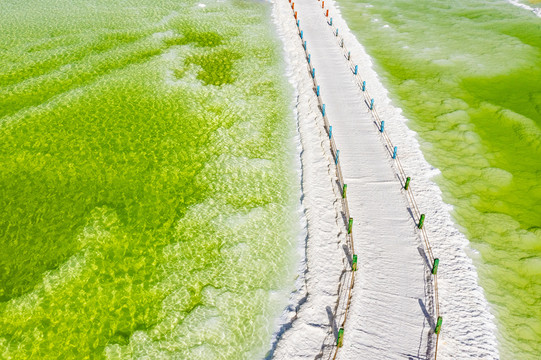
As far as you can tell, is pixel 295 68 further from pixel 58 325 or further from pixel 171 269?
pixel 58 325

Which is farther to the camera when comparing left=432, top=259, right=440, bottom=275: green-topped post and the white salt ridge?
the white salt ridge

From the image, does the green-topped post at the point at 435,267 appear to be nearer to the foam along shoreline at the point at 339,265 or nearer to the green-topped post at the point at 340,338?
the foam along shoreline at the point at 339,265

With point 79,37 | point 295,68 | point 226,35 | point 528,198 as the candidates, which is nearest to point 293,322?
point 528,198

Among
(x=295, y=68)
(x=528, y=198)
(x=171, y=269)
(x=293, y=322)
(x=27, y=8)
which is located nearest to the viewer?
(x=293, y=322)

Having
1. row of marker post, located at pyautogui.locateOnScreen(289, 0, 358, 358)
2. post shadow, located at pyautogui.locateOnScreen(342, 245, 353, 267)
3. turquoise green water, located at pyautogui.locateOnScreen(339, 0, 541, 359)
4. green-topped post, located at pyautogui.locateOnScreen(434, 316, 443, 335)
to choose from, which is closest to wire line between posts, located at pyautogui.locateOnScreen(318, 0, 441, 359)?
green-topped post, located at pyautogui.locateOnScreen(434, 316, 443, 335)

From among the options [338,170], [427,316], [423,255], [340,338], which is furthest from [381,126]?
[340,338]

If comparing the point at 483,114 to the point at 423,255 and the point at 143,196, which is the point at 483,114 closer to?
the point at 423,255

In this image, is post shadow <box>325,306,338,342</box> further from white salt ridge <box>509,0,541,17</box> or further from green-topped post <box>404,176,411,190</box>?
white salt ridge <box>509,0,541,17</box>
